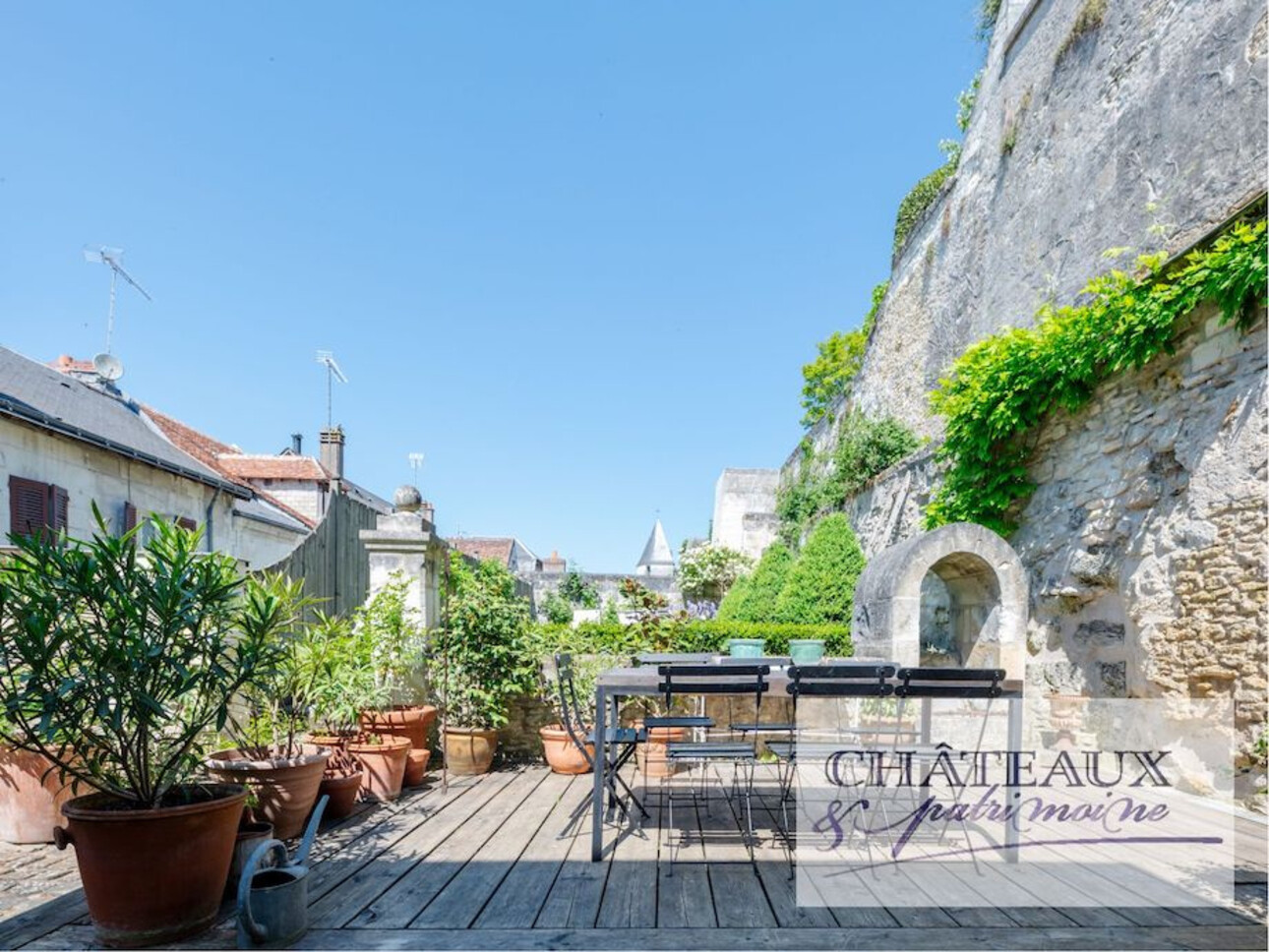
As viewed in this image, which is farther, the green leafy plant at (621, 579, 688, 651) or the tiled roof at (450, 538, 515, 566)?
the tiled roof at (450, 538, 515, 566)

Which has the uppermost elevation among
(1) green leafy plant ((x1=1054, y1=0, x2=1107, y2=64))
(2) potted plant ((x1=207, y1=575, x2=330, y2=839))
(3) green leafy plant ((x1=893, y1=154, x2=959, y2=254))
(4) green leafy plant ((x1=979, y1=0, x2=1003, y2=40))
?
(4) green leafy plant ((x1=979, y1=0, x2=1003, y2=40))

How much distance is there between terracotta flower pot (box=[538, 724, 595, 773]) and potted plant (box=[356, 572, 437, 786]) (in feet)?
2.76

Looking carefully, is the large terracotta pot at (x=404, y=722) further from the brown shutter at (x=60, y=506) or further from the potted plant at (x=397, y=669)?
the brown shutter at (x=60, y=506)

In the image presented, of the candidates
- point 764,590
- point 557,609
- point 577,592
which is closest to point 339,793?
point 764,590

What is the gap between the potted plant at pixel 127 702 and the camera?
2410 millimetres

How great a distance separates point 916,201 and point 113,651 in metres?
15.4

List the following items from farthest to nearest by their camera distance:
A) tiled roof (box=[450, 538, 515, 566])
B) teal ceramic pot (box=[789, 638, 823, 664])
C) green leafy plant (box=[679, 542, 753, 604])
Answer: tiled roof (box=[450, 538, 515, 566]) → green leafy plant (box=[679, 542, 753, 604]) → teal ceramic pot (box=[789, 638, 823, 664])

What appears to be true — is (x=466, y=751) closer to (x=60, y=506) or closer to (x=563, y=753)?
(x=563, y=753)

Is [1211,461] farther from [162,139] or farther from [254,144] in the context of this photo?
[254,144]

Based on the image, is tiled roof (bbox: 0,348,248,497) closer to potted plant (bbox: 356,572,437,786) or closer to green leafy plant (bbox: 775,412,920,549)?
potted plant (bbox: 356,572,437,786)

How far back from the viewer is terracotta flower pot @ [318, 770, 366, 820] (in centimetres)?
378

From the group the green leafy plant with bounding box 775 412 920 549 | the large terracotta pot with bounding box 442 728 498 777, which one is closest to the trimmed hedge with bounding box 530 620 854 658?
the large terracotta pot with bounding box 442 728 498 777

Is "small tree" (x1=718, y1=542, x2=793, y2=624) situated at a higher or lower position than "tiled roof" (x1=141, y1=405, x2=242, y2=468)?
lower

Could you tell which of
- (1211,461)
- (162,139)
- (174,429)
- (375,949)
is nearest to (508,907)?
(375,949)
